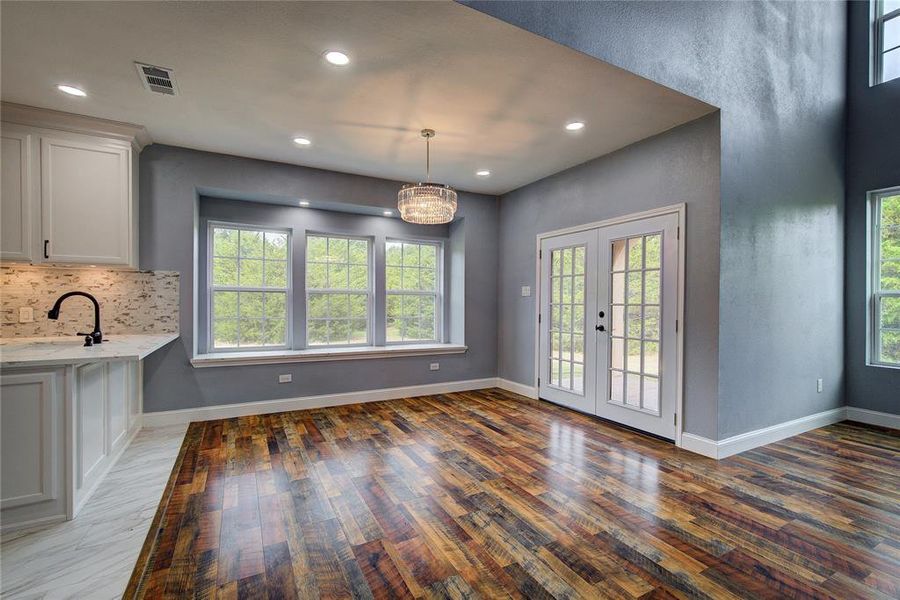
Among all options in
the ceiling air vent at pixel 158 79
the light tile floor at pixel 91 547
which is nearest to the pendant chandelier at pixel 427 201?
the ceiling air vent at pixel 158 79

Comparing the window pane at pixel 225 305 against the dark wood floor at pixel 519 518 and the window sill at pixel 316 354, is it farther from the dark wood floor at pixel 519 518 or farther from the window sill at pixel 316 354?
the dark wood floor at pixel 519 518

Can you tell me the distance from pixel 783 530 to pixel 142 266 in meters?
5.30

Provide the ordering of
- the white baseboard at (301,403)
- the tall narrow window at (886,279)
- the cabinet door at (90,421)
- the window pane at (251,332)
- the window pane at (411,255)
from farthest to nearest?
the window pane at (411,255) → the window pane at (251,332) → the tall narrow window at (886,279) → the white baseboard at (301,403) → the cabinet door at (90,421)

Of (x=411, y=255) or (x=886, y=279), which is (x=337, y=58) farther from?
(x=886, y=279)

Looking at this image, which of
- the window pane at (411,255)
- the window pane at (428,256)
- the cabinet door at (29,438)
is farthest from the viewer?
the window pane at (428,256)

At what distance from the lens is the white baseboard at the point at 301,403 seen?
4020 millimetres

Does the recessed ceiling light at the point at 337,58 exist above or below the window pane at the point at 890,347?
above

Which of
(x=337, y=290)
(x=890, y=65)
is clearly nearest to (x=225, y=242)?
(x=337, y=290)

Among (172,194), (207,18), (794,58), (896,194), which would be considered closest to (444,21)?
(207,18)

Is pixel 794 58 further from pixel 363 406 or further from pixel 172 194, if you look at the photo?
pixel 172 194

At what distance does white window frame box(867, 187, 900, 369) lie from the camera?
4219 millimetres

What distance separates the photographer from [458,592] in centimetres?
173

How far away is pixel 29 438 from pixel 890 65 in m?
7.88

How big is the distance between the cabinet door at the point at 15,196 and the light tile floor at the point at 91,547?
1899mm
